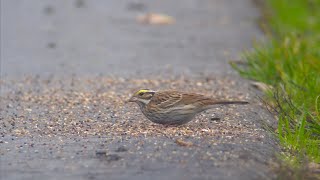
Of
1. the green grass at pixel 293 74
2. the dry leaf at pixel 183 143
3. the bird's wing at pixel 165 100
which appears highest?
the bird's wing at pixel 165 100

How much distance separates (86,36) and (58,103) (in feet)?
16.8

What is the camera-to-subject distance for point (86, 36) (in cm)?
1495

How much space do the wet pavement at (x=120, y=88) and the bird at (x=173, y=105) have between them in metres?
0.13

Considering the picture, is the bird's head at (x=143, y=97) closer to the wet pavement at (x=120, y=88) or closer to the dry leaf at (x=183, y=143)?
the wet pavement at (x=120, y=88)

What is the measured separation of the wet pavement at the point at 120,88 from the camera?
→ 23.4 ft

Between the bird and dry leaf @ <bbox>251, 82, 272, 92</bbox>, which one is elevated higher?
the bird

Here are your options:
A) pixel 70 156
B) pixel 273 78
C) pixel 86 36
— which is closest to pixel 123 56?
pixel 86 36

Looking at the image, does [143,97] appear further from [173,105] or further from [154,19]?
[154,19]

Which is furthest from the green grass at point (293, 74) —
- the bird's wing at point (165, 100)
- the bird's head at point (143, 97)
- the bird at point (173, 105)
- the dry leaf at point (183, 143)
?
the bird's head at point (143, 97)

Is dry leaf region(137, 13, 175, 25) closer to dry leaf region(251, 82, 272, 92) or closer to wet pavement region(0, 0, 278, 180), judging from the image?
wet pavement region(0, 0, 278, 180)

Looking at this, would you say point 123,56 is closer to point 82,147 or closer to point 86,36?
point 86,36

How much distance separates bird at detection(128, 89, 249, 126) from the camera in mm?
8562

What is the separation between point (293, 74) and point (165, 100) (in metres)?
2.57

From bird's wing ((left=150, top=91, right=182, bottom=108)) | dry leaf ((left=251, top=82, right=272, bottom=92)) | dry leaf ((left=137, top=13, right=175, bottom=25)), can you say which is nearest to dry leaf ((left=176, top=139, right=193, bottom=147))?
bird's wing ((left=150, top=91, right=182, bottom=108))
